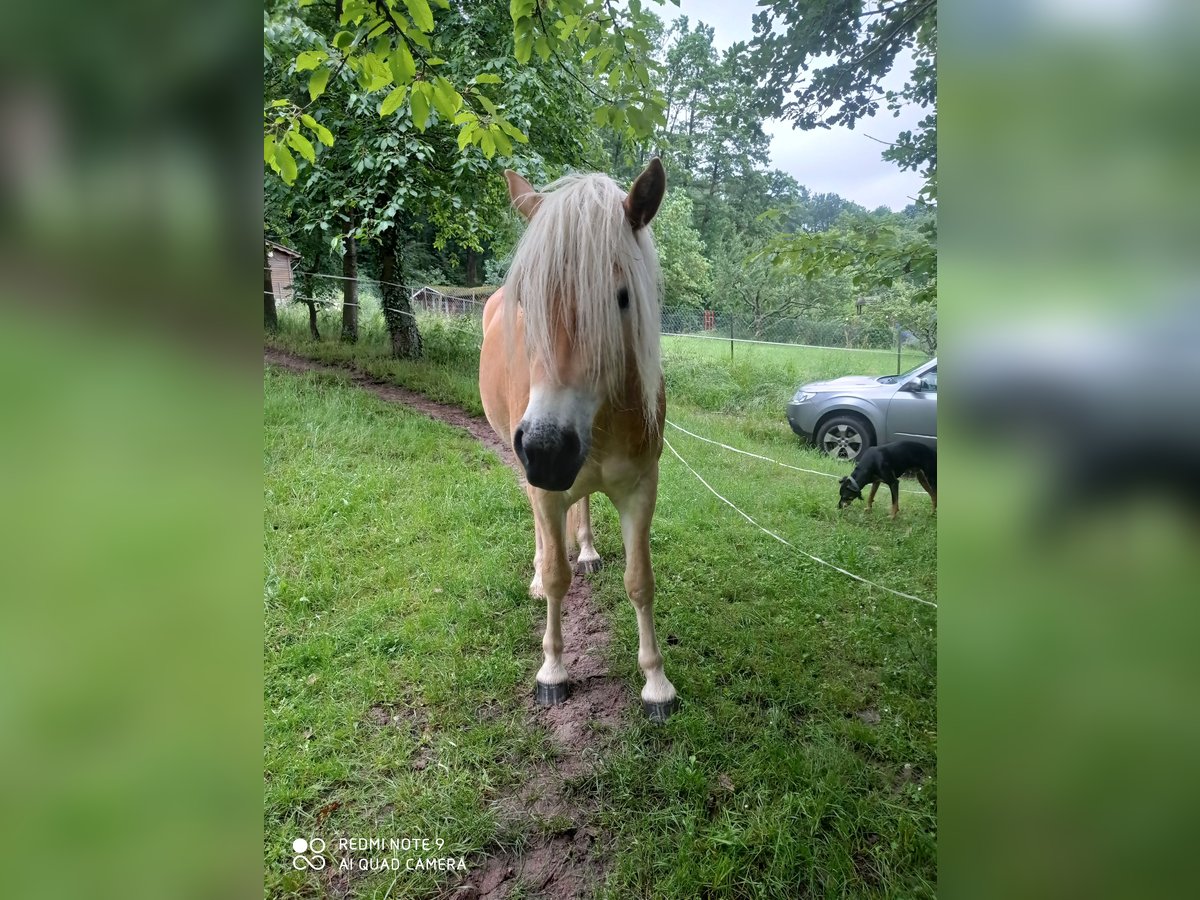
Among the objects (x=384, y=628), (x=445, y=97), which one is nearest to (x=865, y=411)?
(x=445, y=97)

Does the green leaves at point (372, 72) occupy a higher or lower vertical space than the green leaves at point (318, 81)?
higher

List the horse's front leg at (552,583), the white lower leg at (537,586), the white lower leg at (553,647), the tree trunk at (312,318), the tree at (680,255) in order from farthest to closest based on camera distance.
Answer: the white lower leg at (537,586) < the tree trunk at (312,318) < the white lower leg at (553,647) < the horse's front leg at (552,583) < the tree at (680,255)

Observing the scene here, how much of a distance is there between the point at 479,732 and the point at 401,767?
0.27 meters

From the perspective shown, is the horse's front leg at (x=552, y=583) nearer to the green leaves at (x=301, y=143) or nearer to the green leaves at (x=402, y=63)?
the green leaves at (x=301, y=143)

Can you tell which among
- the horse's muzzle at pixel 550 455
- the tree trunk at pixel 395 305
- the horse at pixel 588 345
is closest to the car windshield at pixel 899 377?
the horse at pixel 588 345

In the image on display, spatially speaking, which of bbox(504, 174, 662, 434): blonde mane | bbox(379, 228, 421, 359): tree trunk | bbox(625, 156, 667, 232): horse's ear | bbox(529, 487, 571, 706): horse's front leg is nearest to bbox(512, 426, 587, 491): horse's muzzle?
bbox(504, 174, 662, 434): blonde mane

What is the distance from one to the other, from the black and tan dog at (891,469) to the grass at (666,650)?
0.21ft

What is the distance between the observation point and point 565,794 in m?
1.70

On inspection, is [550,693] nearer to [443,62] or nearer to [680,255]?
[680,255]

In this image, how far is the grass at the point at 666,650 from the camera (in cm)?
149

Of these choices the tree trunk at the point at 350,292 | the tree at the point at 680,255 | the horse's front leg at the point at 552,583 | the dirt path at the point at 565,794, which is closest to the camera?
the dirt path at the point at 565,794

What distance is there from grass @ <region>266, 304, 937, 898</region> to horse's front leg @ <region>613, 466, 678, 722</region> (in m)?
0.09

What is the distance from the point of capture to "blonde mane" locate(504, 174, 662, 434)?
56.6 inches
